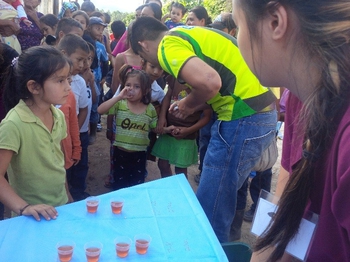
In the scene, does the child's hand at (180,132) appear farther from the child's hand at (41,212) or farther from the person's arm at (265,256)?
the person's arm at (265,256)

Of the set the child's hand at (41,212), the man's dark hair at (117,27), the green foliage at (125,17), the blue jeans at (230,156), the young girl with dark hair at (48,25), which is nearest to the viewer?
the child's hand at (41,212)

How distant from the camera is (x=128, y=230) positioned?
1644 mm

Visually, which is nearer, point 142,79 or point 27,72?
point 27,72

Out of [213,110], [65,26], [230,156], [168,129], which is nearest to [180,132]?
[168,129]

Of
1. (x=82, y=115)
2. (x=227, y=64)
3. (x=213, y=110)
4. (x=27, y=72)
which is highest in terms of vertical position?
(x=227, y=64)

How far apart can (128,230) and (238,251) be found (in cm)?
85

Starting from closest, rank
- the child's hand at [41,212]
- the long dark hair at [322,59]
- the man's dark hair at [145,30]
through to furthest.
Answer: the long dark hair at [322,59], the child's hand at [41,212], the man's dark hair at [145,30]

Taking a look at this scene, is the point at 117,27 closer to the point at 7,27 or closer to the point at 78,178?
the point at 7,27

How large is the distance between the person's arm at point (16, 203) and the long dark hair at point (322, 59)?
125 cm

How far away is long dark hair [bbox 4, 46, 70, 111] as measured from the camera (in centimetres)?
203

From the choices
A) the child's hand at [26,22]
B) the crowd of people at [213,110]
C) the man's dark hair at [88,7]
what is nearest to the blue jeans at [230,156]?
the crowd of people at [213,110]

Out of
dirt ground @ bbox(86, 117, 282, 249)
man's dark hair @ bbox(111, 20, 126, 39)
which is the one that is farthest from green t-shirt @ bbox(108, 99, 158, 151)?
man's dark hair @ bbox(111, 20, 126, 39)

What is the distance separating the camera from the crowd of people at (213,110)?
758 millimetres

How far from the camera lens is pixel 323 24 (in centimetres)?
73
